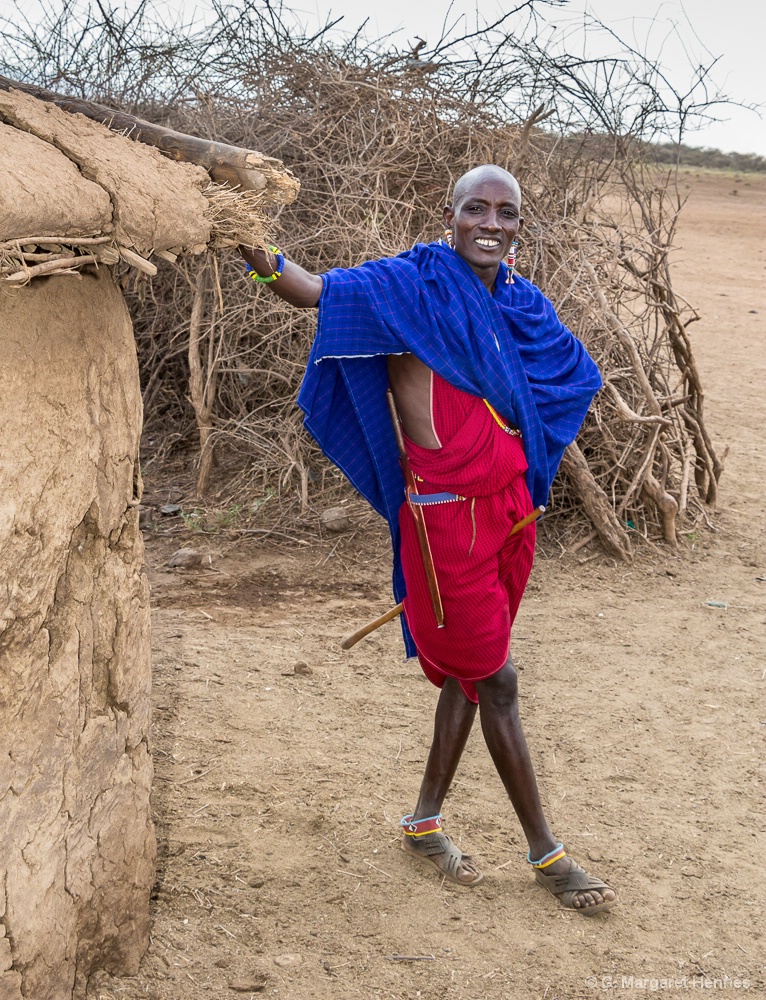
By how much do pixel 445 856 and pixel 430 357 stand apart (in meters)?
1.35

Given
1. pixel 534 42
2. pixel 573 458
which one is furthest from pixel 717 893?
pixel 534 42

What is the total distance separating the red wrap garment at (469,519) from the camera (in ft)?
8.51

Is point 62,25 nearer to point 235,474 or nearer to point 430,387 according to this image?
point 235,474

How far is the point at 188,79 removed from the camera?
6070mm

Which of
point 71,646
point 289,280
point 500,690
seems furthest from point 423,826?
point 289,280

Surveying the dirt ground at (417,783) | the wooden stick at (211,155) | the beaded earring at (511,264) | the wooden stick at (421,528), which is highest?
the wooden stick at (211,155)

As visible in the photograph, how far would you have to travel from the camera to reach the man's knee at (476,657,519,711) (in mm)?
2664

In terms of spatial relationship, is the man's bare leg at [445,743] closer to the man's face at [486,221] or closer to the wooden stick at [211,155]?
the man's face at [486,221]

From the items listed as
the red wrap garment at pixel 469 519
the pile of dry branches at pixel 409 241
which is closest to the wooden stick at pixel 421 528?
the red wrap garment at pixel 469 519

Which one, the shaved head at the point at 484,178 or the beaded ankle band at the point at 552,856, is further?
the beaded ankle band at the point at 552,856

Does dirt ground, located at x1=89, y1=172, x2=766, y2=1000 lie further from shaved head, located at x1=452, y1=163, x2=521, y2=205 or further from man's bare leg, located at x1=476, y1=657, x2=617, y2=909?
shaved head, located at x1=452, y1=163, x2=521, y2=205

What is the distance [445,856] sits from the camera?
2814 millimetres

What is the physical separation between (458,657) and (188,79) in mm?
4652

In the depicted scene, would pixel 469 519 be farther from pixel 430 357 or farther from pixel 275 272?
pixel 275 272
